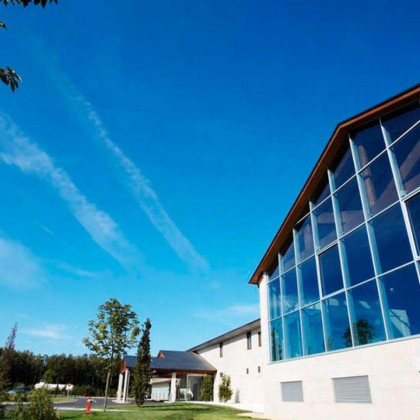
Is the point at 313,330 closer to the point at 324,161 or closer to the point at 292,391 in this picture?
the point at 292,391

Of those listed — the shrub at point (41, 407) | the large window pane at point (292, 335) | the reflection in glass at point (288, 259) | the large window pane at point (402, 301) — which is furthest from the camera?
the reflection in glass at point (288, 259)

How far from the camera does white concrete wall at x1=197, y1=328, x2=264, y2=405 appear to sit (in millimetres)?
26656

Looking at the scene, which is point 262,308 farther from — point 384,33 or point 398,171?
point 384,33

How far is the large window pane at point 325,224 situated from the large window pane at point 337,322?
2.29 metres

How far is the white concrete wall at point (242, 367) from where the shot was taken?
87.5ft

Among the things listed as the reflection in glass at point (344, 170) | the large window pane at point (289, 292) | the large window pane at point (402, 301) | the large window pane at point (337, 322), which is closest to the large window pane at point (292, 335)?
the large window pane at point (289, 292)

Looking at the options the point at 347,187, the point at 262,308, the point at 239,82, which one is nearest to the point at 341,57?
the point at 239,82

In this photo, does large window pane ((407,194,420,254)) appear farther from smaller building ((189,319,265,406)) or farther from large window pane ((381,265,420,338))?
smaller building ((189,319,265,406))

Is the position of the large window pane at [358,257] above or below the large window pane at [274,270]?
below

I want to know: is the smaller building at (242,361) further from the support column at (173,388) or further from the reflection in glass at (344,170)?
the reflection in glass at (344,170)

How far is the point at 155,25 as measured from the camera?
36.9 ft

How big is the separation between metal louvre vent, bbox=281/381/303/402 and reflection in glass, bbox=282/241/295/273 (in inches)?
191

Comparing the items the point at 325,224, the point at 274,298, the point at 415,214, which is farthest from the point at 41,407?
the point at 415,214

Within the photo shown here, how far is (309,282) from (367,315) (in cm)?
374
